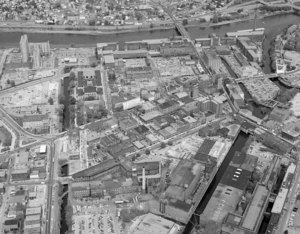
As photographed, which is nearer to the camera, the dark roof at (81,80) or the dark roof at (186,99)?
the dark roof at (186,99)

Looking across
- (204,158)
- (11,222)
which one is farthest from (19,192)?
(204,158)

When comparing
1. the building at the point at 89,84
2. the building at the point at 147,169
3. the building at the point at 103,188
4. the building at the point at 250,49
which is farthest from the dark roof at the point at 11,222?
the building at the point at 250,49

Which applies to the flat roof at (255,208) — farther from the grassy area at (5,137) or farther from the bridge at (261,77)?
the grassy area at (5,137)

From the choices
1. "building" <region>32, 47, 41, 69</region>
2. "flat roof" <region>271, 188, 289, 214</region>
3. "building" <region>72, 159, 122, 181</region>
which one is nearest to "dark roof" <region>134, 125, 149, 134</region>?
"building" <region>72, 159, 122, 181</region>

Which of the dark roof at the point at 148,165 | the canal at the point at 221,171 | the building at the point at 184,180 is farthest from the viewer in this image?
the dark roof at the point at 148,165

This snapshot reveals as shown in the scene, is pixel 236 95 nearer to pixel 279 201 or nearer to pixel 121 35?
pixel 279 201

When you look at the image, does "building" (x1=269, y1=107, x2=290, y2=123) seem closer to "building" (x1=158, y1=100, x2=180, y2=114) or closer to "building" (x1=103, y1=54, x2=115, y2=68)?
"building" (x1=158, y1=100, x2=180, y2=114)
